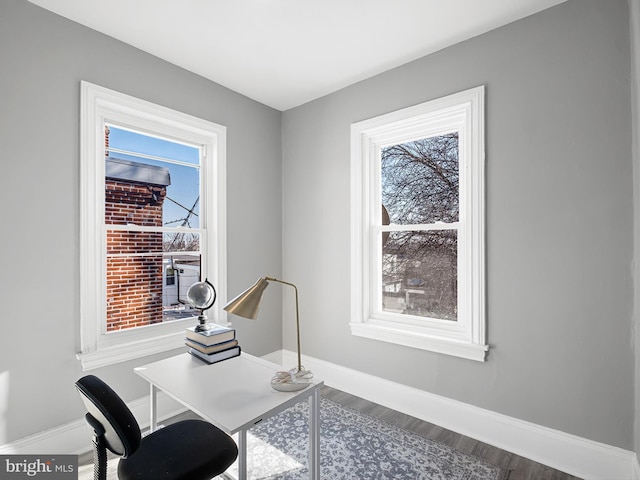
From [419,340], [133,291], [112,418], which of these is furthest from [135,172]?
[419,340]

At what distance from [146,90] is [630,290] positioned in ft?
11.0

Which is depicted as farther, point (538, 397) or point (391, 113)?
A: point (391, 113)

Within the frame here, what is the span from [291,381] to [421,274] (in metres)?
1.53

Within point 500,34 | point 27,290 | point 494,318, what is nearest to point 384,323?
point 494,318

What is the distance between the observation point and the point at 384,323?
112 inches

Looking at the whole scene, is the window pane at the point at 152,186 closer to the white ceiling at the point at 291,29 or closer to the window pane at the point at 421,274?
the white ceiling at the point at 291,29

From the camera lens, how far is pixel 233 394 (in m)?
1.55

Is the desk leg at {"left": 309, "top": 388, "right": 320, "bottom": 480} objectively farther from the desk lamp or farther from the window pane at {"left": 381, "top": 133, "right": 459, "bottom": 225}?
the window pane at {"left": 381, "top": 133, "right": 459, "bottom": 225}

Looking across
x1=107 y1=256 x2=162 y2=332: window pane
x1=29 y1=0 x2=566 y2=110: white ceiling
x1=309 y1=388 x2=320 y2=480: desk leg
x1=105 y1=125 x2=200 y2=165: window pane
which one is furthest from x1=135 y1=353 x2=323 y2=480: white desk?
x1=29 y1=0 x2=566 y2=110: white ceiling

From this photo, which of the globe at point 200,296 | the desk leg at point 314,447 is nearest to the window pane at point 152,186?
the globe at point 200,296

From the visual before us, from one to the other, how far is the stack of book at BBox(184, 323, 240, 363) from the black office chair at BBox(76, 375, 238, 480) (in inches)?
16.7

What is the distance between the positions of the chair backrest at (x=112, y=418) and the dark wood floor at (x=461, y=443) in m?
1.93

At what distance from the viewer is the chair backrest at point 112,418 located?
111cm

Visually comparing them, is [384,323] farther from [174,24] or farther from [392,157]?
[174,24]
